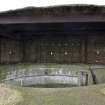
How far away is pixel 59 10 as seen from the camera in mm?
8344

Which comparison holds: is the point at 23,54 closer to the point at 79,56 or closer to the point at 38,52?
the point at 38,52

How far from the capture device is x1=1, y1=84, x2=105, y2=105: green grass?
5719 mm

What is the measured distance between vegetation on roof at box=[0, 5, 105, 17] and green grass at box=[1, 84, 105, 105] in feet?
9.73

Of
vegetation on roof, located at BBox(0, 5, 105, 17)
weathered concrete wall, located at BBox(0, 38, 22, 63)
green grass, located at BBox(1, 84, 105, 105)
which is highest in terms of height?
vegetation on roof, located at BBox(0, 5, 105, 17)

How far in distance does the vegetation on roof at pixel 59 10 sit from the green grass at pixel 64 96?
2966 millimetres

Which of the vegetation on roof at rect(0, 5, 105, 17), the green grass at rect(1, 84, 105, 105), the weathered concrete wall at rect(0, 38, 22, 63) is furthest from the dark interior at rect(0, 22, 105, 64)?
the green grass at rect(1, 84, 105, 105)

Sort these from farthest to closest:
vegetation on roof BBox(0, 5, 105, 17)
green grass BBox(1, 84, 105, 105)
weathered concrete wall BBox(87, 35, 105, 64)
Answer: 1. weathered concrete wall BBox(87, 35, 105, 64)
2. vegetation on roof BBox(0, 5, 105, 17)
3. green grass BBox(1, 84, 105, 105)

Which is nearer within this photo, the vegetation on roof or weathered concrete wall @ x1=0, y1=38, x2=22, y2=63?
the vegetation on roof

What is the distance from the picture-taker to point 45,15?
28.1 ft

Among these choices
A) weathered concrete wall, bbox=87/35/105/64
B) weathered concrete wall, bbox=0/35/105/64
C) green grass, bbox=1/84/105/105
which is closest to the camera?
green grass, bbox=1/84/105/105

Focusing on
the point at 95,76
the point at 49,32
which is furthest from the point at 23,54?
the point at 95,76

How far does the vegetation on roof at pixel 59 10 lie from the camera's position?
→ 8234 millimetres

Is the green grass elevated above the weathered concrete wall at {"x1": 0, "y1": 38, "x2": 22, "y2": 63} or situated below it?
below

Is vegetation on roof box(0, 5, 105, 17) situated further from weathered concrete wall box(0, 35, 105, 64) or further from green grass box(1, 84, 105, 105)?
weathered concrete wall box(0, 35, 105, 64)
